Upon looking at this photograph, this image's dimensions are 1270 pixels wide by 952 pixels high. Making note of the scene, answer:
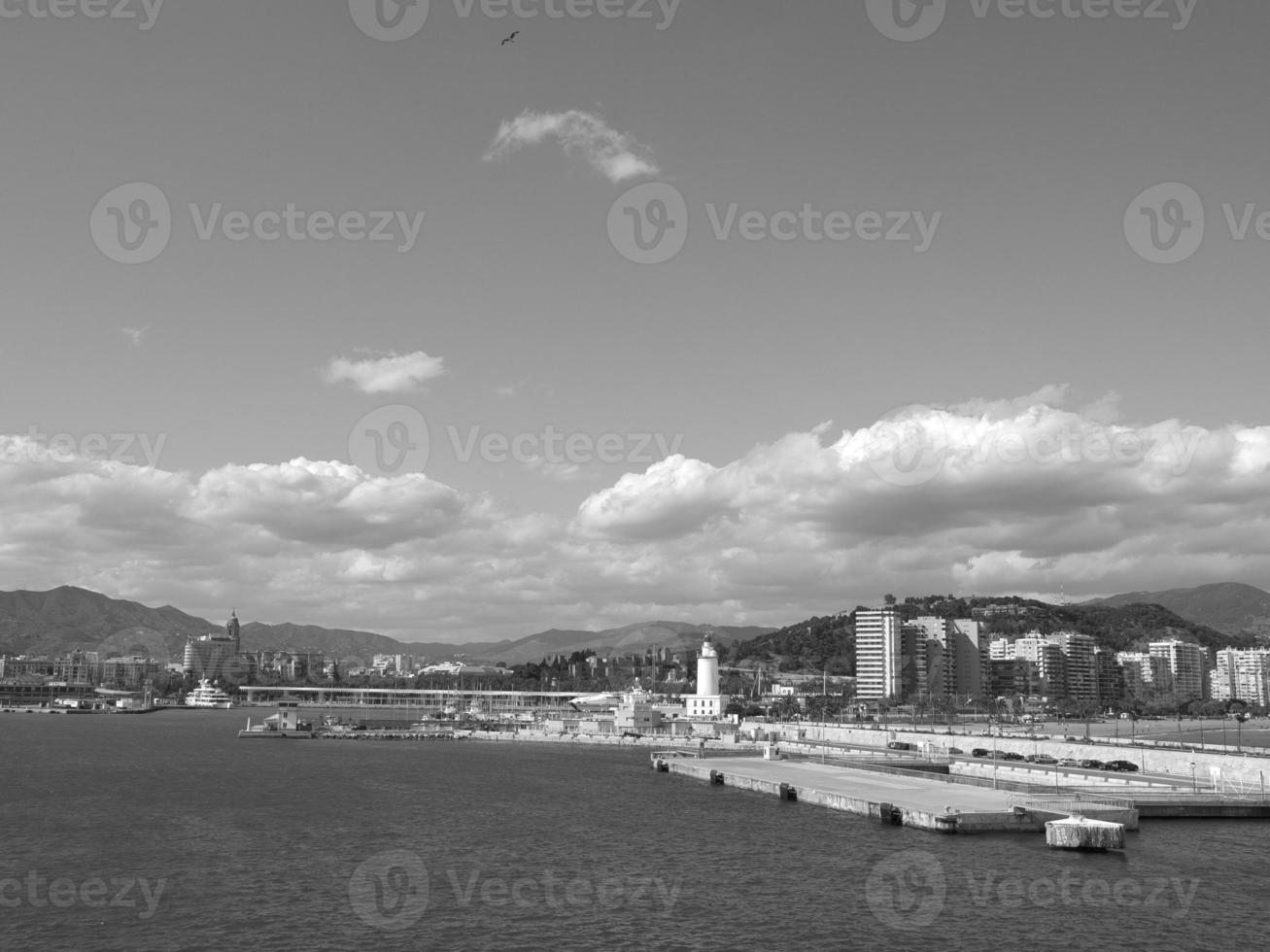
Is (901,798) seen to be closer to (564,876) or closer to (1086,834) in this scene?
(1086,834)

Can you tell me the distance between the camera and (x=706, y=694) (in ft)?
617

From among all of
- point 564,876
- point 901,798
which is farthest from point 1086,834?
point 564,876

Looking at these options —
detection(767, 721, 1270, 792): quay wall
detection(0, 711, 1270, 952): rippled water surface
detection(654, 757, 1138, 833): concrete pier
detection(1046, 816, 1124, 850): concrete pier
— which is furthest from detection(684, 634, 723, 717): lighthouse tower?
detection(1046, 816, 1124, 850): concrete pier

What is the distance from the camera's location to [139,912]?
38.7 metres

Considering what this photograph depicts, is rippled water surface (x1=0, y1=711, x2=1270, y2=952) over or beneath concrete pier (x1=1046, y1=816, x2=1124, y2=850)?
beneath

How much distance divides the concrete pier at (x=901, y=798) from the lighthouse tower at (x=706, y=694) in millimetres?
85825

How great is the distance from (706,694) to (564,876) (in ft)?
473

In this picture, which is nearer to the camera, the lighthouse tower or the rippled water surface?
the rippled water surface

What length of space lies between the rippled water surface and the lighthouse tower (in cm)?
10736

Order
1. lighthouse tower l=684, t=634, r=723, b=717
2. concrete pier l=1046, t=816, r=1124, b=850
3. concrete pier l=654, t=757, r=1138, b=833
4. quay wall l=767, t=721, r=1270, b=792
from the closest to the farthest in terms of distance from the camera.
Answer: concrete pier l=1046, t=816, r=1124, b=850 → concrete pier l=654, t=757, r=1138, b=833 → quay wall l=767, t=721, r=1270, b=792 → lighthouse tower l=684, t=634, r=723, b=717

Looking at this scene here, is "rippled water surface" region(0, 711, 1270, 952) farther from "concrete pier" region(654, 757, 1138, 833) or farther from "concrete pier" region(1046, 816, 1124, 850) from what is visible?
"concrete pier" region(654, 757, 1138, 833)

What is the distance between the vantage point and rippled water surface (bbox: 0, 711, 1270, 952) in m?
36.6

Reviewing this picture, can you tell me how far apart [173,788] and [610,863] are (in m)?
42.6

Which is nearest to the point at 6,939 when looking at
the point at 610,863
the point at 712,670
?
the point at 610,863
